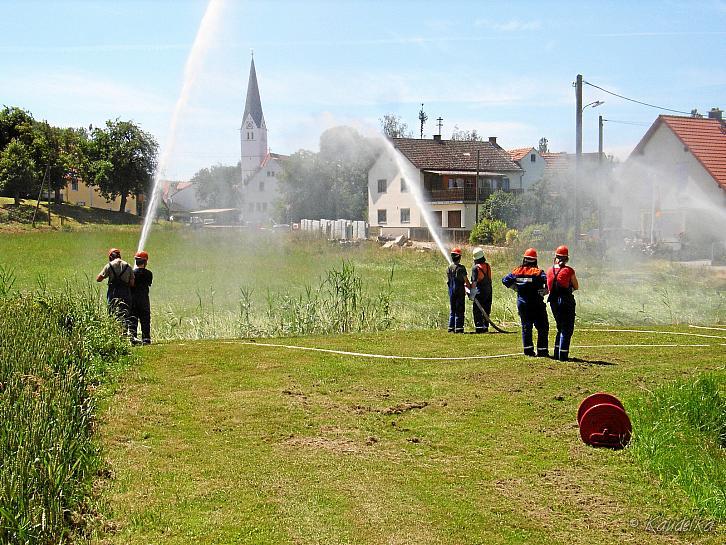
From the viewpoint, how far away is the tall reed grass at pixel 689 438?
6.64 m

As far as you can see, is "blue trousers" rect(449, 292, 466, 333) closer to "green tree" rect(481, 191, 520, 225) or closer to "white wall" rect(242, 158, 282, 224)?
"green tree" rect(481, 191, 520, 225)

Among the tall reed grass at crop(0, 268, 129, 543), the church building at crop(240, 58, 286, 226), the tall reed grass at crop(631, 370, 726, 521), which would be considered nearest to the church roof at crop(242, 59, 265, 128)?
the tall reed grass at crop(0, 268, 129, 543)

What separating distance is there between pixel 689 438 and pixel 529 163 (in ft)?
197

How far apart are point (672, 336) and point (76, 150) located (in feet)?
220

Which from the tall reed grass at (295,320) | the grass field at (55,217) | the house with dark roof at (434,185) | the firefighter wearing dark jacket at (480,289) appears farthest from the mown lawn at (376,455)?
the grass field at (55,217)

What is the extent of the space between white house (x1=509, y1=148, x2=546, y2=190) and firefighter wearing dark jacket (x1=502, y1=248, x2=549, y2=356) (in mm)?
53545

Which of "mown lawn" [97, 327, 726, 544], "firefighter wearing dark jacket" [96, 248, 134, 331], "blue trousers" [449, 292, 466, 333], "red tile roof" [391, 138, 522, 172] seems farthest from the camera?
"red tile roof" [391, 138, 522, 172]

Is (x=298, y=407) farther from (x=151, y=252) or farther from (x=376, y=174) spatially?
(x=376, y=174)

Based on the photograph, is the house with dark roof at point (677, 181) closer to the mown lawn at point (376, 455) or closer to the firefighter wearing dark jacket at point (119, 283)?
the mown lawn at point (376, 455)

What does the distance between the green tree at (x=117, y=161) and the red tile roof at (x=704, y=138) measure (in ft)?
120

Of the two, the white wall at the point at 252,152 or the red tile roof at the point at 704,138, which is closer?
the red tile roof at the point at 704,138

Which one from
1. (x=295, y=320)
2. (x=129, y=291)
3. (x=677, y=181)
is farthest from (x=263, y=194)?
(x=129, y=291)

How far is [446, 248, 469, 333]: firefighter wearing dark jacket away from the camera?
50.0ft

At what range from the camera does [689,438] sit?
8.16 meters
